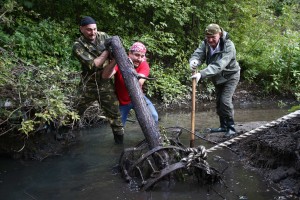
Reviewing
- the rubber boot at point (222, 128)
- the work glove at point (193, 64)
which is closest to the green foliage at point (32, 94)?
the work glove at point (193, 64)

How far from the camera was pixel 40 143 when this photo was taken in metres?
6.00

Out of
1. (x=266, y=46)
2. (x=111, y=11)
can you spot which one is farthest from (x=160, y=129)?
(x=266, y=46)

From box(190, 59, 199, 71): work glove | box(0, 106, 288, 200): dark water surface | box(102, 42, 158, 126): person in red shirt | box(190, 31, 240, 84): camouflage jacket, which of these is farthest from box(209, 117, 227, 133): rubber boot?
box(102, 42, 158, 126): person in red shirt

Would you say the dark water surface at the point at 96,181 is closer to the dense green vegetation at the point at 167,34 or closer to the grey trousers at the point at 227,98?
the grey trousers at the point at 227,98

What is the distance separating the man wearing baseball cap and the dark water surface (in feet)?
2.64

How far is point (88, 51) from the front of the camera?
5844 millimetres

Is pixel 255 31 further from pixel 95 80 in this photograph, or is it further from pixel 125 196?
pixel 125 196

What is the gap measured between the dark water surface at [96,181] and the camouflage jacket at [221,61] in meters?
1.27

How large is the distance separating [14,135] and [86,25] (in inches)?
82.9

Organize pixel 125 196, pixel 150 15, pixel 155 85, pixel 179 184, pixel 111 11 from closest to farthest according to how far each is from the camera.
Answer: pixel 125 196
pixel 179 184
pixel 155 85
pixel 111 11
pixel 150 15

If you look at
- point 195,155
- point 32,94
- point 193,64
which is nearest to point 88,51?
point 32,94

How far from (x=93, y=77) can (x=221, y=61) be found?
2249 mm

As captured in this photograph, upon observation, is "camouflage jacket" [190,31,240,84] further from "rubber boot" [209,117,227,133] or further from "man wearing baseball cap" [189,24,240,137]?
"rubber boot" [209,117,227,133]

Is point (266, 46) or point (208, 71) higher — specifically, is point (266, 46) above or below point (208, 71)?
above
